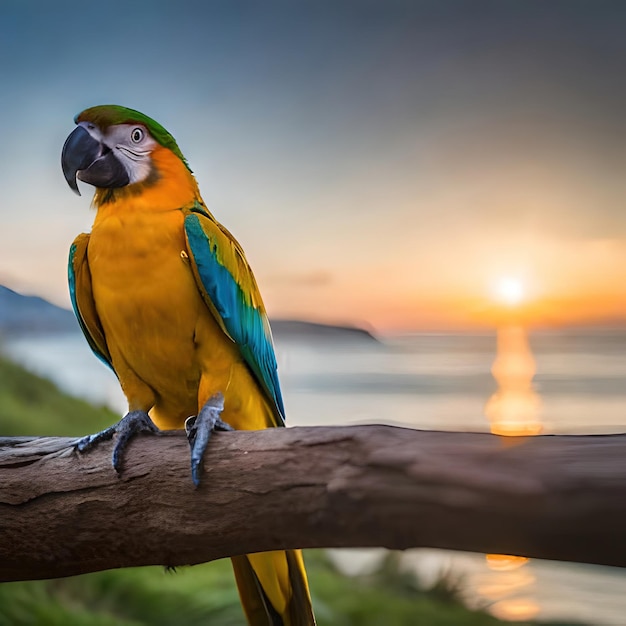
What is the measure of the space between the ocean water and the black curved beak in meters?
0.69

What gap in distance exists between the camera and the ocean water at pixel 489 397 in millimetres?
1435

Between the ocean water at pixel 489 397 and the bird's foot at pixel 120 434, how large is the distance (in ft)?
1.70

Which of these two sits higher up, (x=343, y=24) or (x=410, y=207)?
(x=343, y=24)

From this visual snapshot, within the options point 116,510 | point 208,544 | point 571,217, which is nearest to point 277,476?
point 208,544

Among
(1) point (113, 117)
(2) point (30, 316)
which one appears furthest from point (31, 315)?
(1) point (113, 117)

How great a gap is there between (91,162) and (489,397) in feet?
3.27

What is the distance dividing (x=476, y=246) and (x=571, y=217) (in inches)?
8.7

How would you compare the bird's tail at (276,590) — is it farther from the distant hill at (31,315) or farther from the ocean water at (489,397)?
the distant hill at (31,315)

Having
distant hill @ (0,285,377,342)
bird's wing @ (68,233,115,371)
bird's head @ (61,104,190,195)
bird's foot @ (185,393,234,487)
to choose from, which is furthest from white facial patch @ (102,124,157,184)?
distant hill @ (0,285,377,342)

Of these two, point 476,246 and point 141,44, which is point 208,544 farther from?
point 141,44

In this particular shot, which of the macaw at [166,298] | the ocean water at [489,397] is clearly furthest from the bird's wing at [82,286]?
the ocean water at [489,397]

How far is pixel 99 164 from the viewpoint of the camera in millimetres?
1028

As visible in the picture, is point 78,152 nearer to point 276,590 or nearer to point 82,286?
point 82,286

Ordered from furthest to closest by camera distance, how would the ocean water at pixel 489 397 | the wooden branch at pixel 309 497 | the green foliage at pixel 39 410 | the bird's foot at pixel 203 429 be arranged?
the green foliage at pixel 39 410 → the ocean water at pixel 489 397 → the bird's foot at pixel 203 429 → the wooden branch at pixel 309 497
